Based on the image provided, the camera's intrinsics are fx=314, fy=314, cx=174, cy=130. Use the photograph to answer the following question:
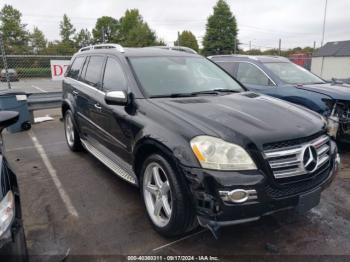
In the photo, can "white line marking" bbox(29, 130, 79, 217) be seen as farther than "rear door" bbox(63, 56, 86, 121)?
No

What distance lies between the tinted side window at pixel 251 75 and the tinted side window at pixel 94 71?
3262 millimetres

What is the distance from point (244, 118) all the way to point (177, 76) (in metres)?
1.26

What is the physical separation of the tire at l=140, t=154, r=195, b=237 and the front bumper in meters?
0.15

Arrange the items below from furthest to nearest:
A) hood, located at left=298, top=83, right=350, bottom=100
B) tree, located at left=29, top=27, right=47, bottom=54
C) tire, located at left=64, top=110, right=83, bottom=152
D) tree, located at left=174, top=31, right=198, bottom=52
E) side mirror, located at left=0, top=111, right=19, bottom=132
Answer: tree, located at left=174, top=31, right=198, bottom=52
tree, located at left=29, top=27, right=47, bottom=54
tire, located at left=64, top=110, right=83, bottom=152
hood, located at left=298, top=83, right=350, bottom=100
side mirror, located at left=0, top=111, right=19, bottom=132

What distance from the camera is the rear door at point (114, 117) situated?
11.2 feet

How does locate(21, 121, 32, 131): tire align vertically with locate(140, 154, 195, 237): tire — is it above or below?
below

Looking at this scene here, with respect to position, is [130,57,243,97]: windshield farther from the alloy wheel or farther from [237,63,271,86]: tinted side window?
[237,63,271,86]: tinted side window

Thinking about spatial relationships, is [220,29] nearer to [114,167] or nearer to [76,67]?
[76,67]

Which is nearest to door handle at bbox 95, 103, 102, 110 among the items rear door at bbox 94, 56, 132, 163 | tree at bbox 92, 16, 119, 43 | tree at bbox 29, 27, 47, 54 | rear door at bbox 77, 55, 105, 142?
rear door at bbox 94, 56, 132, 163

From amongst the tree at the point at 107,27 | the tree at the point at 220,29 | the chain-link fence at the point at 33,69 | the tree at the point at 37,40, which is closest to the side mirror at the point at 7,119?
the chain-link fence at the point at 33,69

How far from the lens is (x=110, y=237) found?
3.03 m

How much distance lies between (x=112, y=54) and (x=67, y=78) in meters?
1.86

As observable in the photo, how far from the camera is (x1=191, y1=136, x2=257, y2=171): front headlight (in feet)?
7.92

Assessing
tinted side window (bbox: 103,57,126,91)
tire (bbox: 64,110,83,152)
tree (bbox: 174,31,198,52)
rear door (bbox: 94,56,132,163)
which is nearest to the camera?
rear door (bbox: 94,56,132,163)
